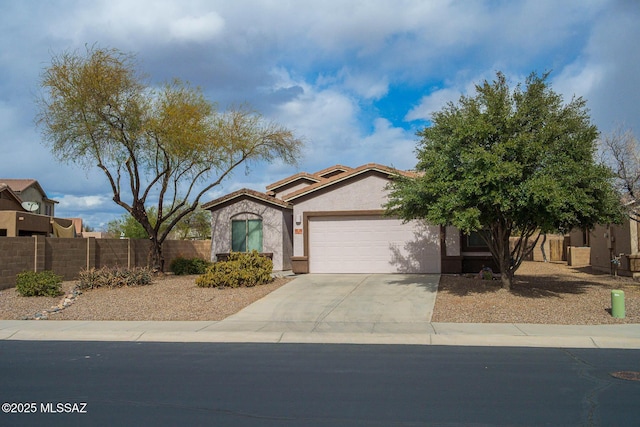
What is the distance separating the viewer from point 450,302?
15164 millimetres

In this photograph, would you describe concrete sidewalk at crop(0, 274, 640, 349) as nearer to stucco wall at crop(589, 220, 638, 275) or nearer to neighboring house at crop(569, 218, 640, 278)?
neighboring house at crop(569, 218, 640, 278)

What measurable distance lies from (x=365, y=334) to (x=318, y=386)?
441 centimetres

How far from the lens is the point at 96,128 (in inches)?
790

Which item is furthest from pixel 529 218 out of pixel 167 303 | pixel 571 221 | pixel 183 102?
pixel 183 102

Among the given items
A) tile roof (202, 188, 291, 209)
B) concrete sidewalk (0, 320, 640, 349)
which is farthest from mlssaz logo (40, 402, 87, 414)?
tile roof (202, 188, 291, 209)

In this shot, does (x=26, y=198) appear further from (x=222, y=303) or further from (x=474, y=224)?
(x=474, y=224)

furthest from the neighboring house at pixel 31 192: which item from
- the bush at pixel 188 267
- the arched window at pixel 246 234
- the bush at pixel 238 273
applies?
the bush at pixel 238 273

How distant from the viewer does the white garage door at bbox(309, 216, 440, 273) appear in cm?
2128

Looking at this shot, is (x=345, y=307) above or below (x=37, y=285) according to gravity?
below

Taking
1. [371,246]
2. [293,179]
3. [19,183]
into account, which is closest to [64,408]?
[371,246]

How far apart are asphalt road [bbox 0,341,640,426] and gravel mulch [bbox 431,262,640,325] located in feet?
9.85

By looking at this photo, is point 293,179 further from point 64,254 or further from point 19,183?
point 19,183

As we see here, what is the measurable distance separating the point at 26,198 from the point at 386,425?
48.6 meters

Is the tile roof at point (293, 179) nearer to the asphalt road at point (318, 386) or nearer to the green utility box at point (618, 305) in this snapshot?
the green utility box at point (618, 305)
